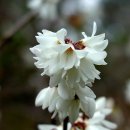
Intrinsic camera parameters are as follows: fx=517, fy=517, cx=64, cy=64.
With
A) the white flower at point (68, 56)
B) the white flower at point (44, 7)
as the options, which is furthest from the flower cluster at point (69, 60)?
the white flower at point (44, 7)

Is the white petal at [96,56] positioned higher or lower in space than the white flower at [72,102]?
higher

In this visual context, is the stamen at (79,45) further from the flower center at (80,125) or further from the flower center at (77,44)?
the flower center at (80,125)

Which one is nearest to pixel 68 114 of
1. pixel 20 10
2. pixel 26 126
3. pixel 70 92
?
pixel 70 92

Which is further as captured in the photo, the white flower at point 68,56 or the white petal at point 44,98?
the white petal at point 44,98

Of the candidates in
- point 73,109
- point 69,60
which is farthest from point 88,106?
point 69,60

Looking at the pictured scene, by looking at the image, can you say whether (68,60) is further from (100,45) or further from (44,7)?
(44,7)

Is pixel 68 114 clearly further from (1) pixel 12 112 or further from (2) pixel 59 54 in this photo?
(1) pixel 12 112

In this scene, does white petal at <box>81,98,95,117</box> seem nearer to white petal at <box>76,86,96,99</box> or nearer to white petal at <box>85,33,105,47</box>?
white petal at <box>76,86,96,99</box>
